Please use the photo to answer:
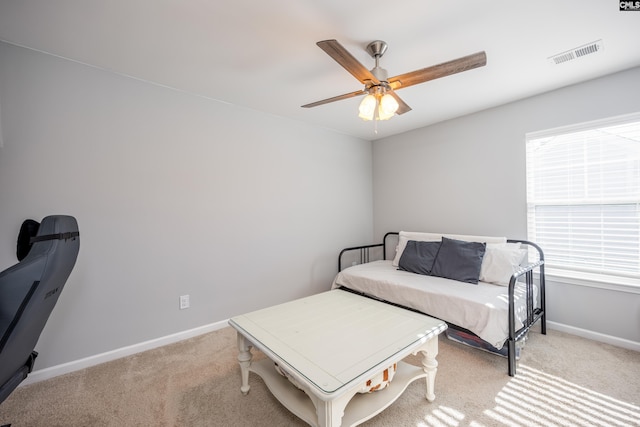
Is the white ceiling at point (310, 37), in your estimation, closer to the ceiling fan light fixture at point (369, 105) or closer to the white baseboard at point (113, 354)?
the ceiling fan light fixture at point (369, 105)

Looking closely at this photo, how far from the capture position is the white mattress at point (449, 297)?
1952 millimetres

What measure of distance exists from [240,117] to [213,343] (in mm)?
2232

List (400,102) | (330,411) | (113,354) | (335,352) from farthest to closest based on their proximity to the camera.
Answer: (113,354)
(400,102)
(335,352)
(330,411)

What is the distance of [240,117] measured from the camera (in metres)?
2.82

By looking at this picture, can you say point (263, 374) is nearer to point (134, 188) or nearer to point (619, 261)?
point (134, 188)

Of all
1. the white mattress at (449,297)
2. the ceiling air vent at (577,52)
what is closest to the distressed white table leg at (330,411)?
the white mattress at (449,297)

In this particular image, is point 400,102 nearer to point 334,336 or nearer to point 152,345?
point 334,336

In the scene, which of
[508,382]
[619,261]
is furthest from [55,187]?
[619,261]

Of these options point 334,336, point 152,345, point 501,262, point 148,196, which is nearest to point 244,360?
point 334,336

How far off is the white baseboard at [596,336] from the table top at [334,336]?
1742 mm

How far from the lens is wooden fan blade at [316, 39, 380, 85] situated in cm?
129

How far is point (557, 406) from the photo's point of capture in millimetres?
1592

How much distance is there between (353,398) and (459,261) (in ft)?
5.89

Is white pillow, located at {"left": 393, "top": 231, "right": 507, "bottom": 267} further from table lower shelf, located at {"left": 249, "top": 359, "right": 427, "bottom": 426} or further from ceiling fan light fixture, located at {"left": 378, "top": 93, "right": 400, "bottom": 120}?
ceiling fan light fixture, located at {"left": 378, "top": 93, "right": 400, "bottom": 120}
